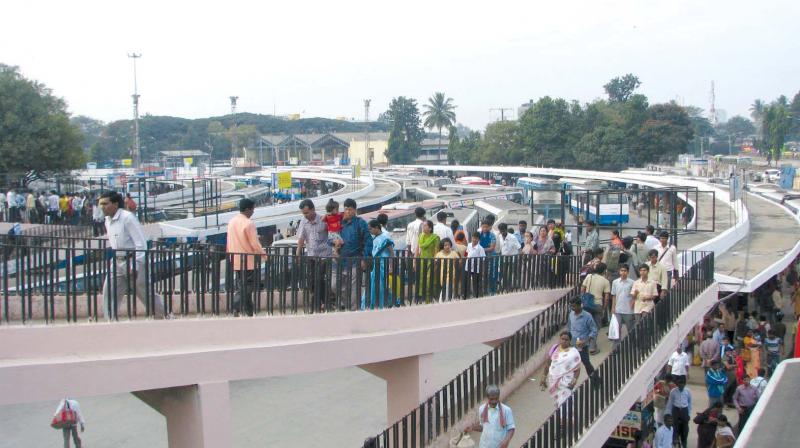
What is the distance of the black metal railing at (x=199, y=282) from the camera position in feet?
24.0

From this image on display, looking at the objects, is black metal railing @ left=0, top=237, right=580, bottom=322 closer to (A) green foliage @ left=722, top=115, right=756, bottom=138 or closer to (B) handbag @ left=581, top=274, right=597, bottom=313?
(B) handbag @ left=581, top=274, right=597, bottom=313

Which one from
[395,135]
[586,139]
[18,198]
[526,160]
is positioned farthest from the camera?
[395,135]

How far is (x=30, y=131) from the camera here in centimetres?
3612

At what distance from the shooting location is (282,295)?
862 cm

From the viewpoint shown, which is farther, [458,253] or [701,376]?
[701,376]

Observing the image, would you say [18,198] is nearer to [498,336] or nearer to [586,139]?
[498,336]

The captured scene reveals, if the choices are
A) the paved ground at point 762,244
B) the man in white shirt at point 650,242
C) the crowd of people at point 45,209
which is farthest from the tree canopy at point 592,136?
the man in white shirt at point 650,242

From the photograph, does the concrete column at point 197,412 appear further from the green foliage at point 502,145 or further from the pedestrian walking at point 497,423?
the green foliage at point 502,145

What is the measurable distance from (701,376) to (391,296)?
10.3m

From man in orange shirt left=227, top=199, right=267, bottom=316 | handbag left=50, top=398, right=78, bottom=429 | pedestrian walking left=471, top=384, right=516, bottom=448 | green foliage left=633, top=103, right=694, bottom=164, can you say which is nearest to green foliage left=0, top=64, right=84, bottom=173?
handbag left=50, top=398, right=78, bottom=429

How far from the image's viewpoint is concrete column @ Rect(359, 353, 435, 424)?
957cm

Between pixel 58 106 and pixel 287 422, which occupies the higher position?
pixel 58 106

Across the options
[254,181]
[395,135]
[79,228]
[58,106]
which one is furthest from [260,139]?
[79,228]

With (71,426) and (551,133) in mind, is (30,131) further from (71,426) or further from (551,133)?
(551,133)
